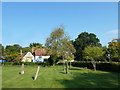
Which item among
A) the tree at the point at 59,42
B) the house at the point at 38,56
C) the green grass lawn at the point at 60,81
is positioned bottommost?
the green grass lawn at the point at 60,81

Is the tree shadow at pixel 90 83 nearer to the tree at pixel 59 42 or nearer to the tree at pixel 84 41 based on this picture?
the tree at pixel 59 42

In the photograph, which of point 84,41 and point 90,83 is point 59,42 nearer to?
point 84,41

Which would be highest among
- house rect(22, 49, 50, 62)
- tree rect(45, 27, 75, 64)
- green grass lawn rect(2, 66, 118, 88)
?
tree rect(45, 27, 75, 64)

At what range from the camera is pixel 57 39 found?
52375 mm

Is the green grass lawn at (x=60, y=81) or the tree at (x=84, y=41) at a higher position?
the tree at (x=84, y=41)

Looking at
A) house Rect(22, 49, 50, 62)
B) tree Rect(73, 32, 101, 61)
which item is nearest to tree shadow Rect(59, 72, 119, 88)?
tree Rect(73, 32, 101, 61)

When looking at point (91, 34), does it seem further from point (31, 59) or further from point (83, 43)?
point (31, 59)

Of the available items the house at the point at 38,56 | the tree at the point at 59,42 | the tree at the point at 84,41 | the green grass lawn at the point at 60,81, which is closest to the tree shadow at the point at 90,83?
the green grass lawn at the point at 60,81

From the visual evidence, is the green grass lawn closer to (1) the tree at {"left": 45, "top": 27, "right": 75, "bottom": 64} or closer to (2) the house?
(1) the tree at {"left": 45, "top": 27, "right": 75, "bottom": 64}

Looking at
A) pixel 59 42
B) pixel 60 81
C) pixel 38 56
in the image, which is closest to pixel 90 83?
pixel 60 81

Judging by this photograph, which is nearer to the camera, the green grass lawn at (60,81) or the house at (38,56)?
the green grass lawn at (60,81)

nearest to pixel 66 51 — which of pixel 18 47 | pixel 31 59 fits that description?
pixel 31 59

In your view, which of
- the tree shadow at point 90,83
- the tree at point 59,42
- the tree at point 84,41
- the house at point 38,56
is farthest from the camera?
the tree at point 84,41

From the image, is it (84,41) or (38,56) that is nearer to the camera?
(38,56)
